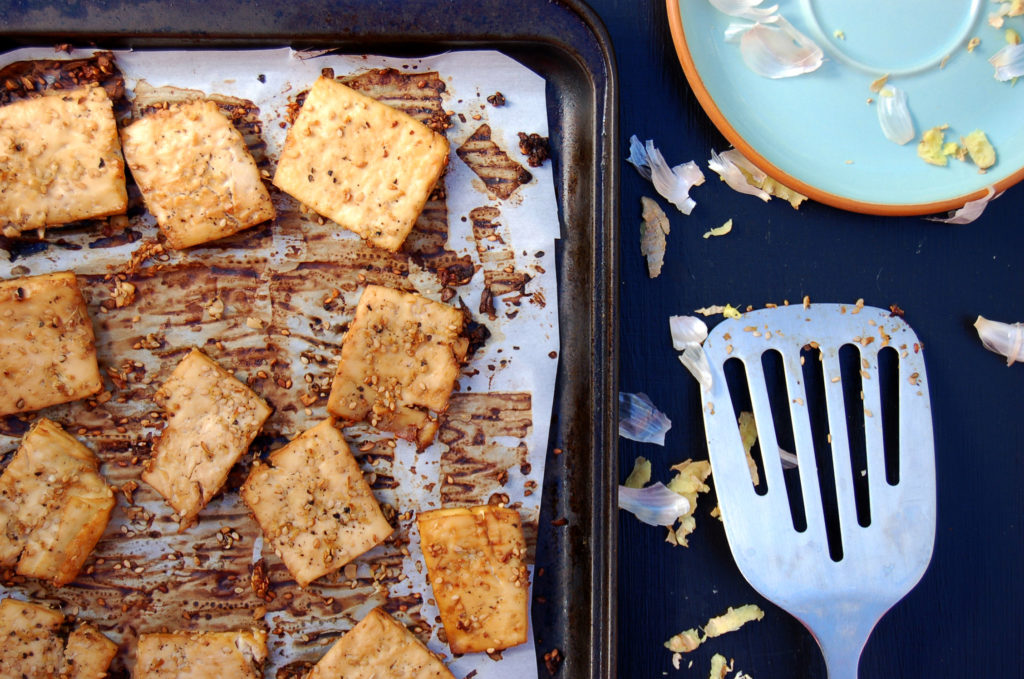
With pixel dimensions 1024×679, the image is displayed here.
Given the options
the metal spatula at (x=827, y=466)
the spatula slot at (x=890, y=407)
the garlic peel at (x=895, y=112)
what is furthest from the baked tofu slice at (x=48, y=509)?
the garlic peel at (x=895, y=112)

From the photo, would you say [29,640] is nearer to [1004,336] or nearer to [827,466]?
[827,466]

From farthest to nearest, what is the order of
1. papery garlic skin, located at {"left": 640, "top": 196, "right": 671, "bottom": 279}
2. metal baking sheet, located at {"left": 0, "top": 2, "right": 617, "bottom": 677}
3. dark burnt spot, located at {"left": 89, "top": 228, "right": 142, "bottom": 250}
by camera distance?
papery garlic skin, located at {"left": 640, "top": 196, "right": 671, "bottom": 279} < dark burnt spot, located at {"left": 89, "top": 228, "right": 142, "bottom": 250} < metal baking sheet, located at {"left": 0, "top": 2, "right": 617, "bottom": 677}

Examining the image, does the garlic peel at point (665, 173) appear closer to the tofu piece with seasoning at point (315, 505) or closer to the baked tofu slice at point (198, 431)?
the tofu piece with seasoning at point (315, 505)

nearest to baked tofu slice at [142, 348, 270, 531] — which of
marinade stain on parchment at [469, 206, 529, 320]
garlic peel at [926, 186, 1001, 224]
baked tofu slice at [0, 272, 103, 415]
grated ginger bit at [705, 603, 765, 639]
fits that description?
baked tofu slice at [0, 272, 103, 415]

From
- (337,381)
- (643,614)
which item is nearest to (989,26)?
(643,614)

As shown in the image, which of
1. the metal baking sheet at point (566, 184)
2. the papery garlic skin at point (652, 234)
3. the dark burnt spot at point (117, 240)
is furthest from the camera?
the papery garlic skin at point (652, 234)

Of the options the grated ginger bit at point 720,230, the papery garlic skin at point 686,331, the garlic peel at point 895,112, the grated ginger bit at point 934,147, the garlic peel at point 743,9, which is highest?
the garlic peel at point 743,9

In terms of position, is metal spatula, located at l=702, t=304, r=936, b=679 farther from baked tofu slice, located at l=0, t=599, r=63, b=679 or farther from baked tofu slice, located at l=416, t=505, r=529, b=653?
baked tofu slice, located at l=0, t=599, r=63, b=679
